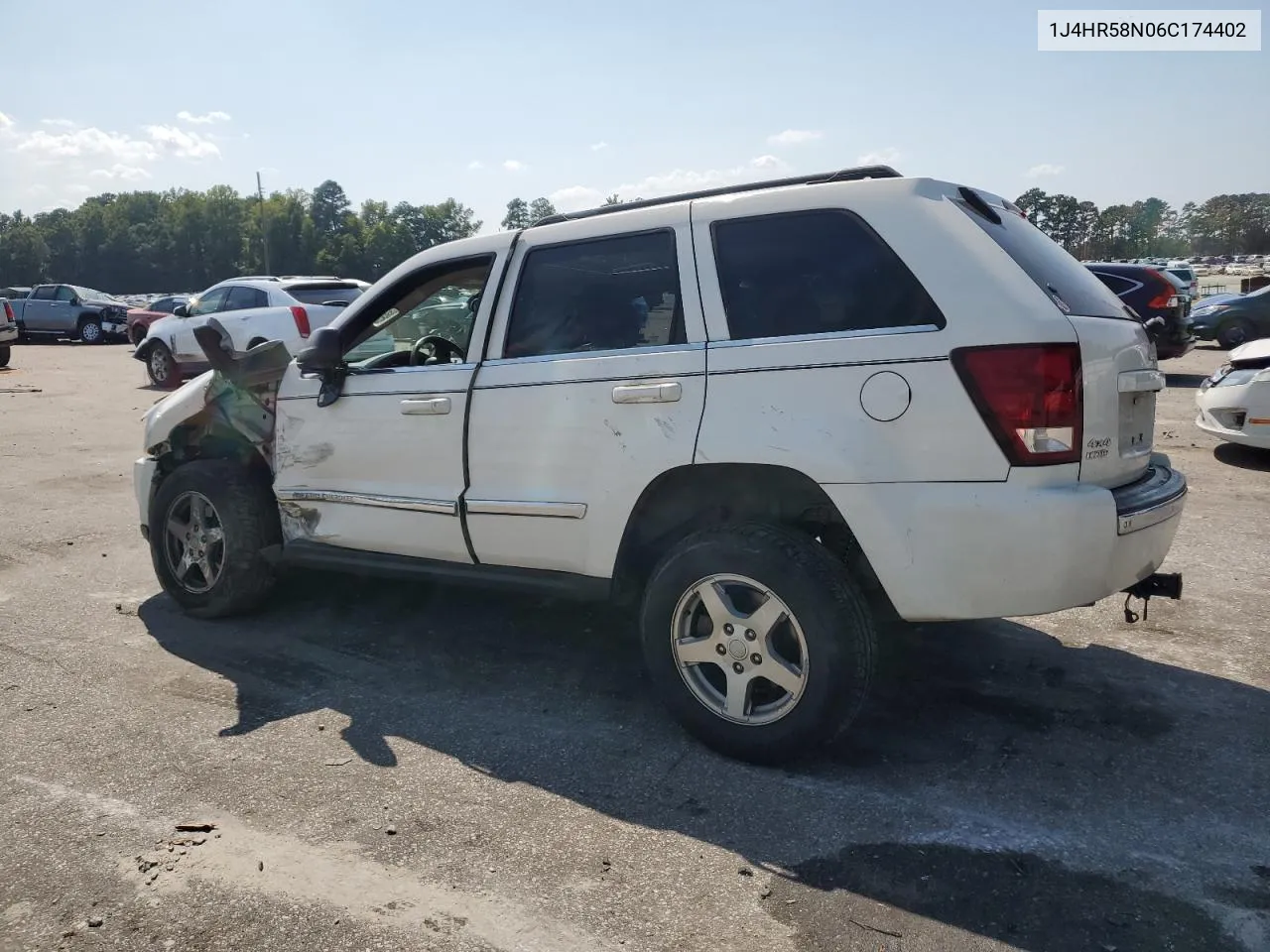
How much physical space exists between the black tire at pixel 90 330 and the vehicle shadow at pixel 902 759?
28.4 m

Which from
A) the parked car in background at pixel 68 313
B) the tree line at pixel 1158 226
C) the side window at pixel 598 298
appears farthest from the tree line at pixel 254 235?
the side window at pixel 598 298

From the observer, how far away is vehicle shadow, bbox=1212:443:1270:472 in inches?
313

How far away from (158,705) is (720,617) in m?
2.40

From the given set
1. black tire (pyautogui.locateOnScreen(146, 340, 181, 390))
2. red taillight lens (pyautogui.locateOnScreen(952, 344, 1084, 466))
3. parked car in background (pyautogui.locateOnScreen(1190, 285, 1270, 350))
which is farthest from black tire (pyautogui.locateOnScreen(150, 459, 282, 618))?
parked car in background (pyautogui.locateOnScreen(1190, 285, 1270, 350))

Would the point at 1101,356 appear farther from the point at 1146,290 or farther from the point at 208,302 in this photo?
the point at 208,302

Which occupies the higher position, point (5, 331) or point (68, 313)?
point (68, 313)

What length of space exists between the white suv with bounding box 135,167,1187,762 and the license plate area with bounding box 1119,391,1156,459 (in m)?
0.02

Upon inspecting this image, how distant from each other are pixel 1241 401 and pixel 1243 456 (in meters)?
0.93

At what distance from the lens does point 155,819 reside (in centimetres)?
304

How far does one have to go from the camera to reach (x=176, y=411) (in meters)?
4.98

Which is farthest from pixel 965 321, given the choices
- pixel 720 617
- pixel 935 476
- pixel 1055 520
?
pixel 720 617

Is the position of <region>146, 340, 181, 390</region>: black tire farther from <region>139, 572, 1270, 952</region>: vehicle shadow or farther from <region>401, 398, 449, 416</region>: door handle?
<region>401, 398, 449, 416</region>: door handle

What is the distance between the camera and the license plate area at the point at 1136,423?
3.15 m

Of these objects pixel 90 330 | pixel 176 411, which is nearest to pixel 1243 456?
pixel 176 411
